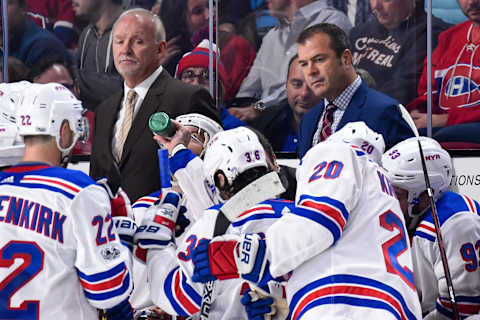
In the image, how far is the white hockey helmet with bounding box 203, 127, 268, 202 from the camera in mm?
2268

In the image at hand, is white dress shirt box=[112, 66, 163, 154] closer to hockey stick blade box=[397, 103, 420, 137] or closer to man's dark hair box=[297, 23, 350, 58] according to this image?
man's dark hair box=[297, 23, 350, 58]

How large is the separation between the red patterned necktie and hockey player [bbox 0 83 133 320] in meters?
2.49

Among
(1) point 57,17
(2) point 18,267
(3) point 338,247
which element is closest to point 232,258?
(3) point 338,247

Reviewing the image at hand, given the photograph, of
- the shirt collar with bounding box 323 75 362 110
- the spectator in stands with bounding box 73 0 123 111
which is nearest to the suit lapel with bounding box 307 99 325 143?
the shirt collar with bounding box 323 75 362 110

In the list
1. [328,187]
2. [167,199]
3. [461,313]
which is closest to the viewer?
[328,187]

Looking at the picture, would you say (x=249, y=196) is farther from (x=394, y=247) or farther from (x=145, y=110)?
(x=145, y=110)

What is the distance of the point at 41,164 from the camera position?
224 cm

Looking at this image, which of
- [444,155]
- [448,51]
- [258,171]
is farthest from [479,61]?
[258,171]

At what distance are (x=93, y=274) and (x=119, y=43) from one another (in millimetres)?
2460

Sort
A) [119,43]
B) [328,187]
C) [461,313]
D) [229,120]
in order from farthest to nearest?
[229,120] < [119,43] < [461,313] < [328,187]

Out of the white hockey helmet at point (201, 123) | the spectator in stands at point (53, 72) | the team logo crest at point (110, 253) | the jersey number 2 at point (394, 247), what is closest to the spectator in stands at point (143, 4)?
the spectator in stands at point (53, 72)

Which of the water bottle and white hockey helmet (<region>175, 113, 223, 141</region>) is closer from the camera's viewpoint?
the water bottle

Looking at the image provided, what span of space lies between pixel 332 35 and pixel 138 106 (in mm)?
1562

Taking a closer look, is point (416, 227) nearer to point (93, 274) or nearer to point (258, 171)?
point (258, 171)
